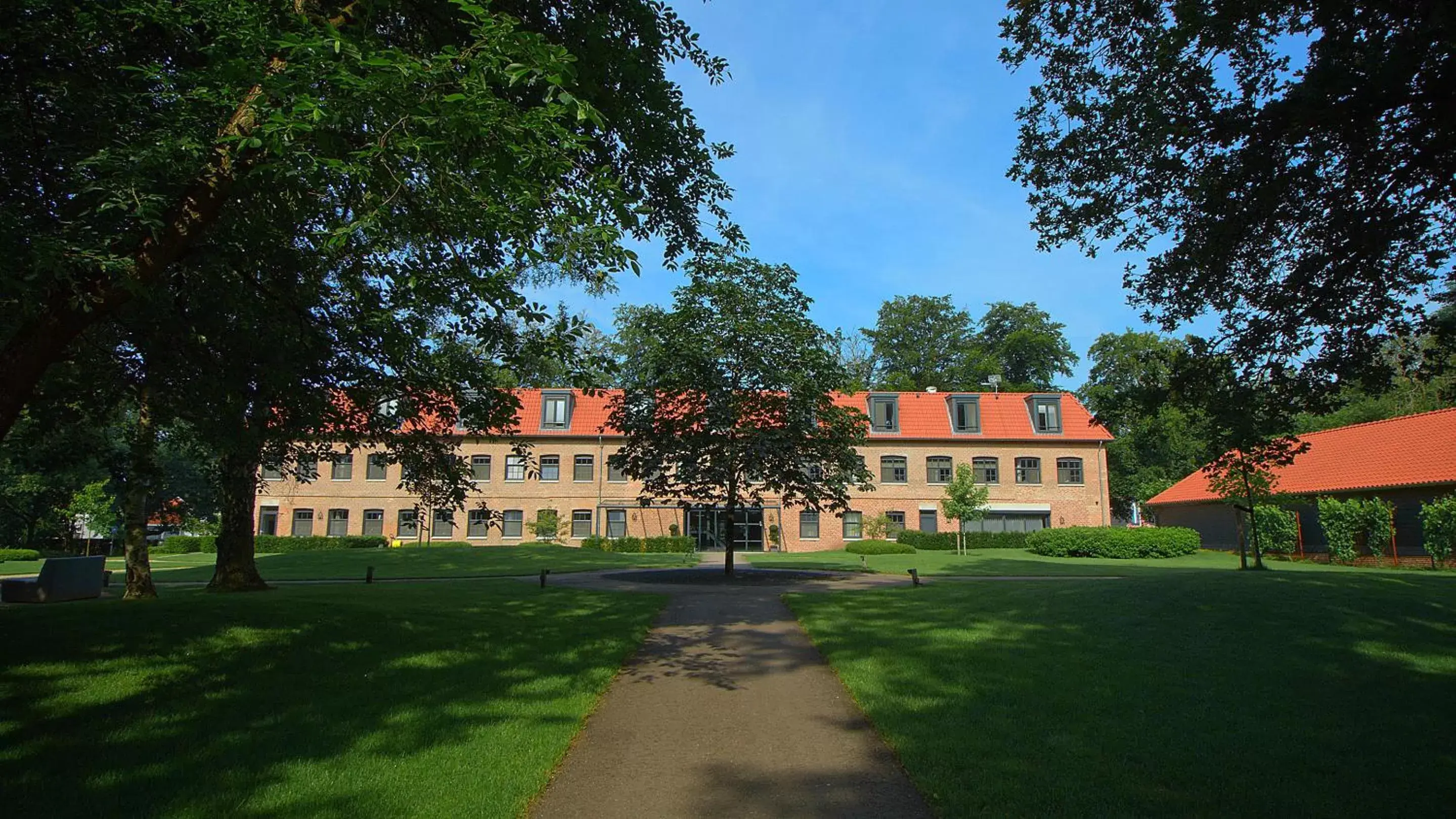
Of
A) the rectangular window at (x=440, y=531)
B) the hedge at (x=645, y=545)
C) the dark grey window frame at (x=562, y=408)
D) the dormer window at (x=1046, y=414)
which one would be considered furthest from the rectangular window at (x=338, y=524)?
the dormer window at (x=1046, y=414)

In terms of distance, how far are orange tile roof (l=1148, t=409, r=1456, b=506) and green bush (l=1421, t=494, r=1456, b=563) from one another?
185 cm

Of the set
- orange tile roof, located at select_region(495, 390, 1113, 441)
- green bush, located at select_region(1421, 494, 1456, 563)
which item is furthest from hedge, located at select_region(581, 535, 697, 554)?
green bush, located at select_region(1421, 494, 1456, 563)

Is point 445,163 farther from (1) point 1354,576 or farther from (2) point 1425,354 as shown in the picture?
(1) point 1354,576

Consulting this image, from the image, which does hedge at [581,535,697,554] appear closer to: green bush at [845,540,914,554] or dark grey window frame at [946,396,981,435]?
green bush at [845,540,914,554]

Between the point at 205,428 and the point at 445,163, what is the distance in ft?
19.0

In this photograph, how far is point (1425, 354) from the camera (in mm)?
8375

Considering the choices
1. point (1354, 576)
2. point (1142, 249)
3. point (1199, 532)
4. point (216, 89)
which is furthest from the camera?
point (1199, 532)

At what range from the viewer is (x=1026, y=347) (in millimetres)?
60281

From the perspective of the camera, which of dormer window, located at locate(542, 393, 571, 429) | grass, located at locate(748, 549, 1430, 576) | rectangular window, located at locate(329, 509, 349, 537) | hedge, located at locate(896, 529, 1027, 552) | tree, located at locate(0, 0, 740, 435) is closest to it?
tree, located at locate(0, 0, 740, 435)

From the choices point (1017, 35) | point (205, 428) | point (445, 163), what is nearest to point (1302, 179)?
point (1017, 35)

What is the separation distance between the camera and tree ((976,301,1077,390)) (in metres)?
59.7

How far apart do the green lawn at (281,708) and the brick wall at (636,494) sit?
30968mm

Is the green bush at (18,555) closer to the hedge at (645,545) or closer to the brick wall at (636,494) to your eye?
the brick wall at (636,494)

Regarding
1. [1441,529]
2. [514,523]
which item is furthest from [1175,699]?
[514,523]
